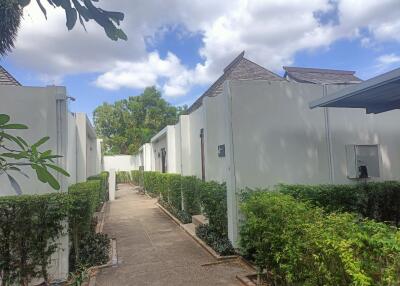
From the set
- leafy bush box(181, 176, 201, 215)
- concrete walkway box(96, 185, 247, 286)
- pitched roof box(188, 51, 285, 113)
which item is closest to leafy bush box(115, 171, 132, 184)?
pitched roof box(188, 51, 285, 113)

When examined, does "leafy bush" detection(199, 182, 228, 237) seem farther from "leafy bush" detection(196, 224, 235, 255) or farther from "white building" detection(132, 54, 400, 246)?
"white building" detection(132, 54, 400, 246)

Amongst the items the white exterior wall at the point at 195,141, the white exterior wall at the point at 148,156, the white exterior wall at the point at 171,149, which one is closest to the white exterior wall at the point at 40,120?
the white exterior wall at the point at 195,141

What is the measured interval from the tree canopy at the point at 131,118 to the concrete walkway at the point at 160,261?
1246 inches

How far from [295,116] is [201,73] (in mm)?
22417

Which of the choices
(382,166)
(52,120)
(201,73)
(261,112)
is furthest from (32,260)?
(201,73)

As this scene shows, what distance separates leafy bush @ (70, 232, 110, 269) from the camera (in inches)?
271

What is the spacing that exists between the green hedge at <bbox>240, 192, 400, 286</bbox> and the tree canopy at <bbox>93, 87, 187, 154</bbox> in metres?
37.4

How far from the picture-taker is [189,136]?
13.2 meters

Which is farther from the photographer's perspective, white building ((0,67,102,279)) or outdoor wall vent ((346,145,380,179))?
outdoor wall vent ((346,145,380,179))

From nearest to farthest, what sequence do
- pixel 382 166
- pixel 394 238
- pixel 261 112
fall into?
pixel 394 238, pixel 261 112, pixel 382 166

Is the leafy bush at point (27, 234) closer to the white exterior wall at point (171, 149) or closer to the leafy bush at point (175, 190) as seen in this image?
the leafy bush at point (175, 190)

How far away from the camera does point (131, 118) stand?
45.1 meters

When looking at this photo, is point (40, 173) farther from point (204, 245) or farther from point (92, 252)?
point (204, 245)

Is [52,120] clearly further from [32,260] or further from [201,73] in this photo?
[201,73]
